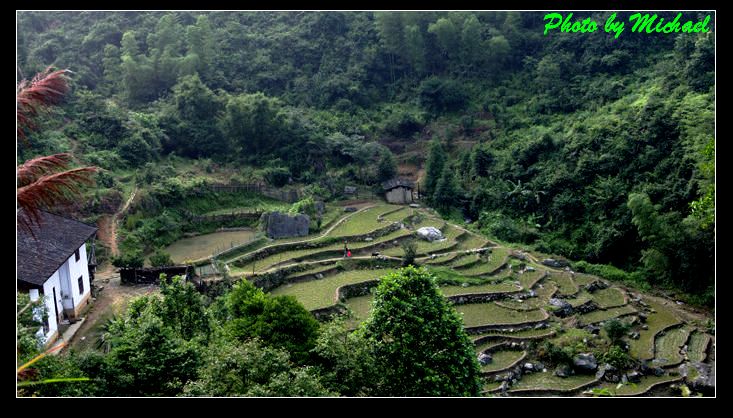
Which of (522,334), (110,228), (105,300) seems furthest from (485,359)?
(110,228)

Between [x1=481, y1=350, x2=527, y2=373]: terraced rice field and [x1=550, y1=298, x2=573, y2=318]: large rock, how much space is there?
8.33 ft

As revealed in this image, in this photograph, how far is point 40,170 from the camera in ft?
18.5

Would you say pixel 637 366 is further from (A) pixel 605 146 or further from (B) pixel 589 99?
(B) pixel 589 99

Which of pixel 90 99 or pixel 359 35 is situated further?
pixel 359 35

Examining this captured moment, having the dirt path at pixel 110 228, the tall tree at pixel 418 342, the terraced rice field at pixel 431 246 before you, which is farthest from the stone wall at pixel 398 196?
the tall tree at pixel 418 342

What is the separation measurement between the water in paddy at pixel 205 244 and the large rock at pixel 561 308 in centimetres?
1089

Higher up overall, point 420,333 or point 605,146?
point 605,146

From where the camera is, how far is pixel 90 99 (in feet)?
95.7

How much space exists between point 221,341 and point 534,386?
769 cm

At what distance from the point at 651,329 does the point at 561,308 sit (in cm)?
248

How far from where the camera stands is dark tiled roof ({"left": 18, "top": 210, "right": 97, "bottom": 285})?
1373cm

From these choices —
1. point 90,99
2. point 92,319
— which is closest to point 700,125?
point 92,319

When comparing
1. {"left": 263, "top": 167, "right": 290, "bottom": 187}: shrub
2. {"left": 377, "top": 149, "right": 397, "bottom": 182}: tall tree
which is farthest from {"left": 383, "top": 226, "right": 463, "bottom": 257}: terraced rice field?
{"left": 263, "top": 167, "right": 290, "bottom": 187}: shrub

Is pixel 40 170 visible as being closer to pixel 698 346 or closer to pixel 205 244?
pixel 698 346
